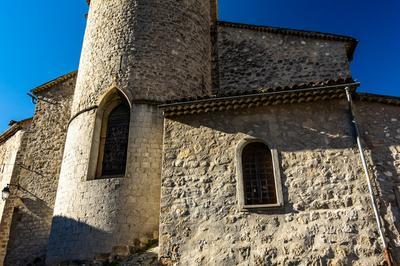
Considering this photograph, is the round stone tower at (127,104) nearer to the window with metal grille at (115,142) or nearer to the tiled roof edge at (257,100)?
the window with metal grille at (115,142)

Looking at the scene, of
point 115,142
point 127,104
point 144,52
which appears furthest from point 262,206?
point 144,52

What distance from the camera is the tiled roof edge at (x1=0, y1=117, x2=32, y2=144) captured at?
1402 centimetres

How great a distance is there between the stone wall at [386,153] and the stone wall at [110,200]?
5.12m

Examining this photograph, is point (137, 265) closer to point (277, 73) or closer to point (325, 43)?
point (277, 73)

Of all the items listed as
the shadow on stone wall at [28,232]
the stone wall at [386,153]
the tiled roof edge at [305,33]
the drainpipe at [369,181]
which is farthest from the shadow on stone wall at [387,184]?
the shadow on stone wall at [28,232]

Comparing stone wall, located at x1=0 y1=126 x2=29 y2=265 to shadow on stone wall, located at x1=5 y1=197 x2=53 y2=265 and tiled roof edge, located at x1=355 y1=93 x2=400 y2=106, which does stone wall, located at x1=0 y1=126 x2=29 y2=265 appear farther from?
tiled roof edge, located at x1=355 y1=93 x2=400 y2=106

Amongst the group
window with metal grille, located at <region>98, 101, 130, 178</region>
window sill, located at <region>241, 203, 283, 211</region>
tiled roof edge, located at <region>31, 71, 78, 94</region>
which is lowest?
window sill, located at <region>241, 203, 283, 211</region>

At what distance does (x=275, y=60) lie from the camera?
13.1 m

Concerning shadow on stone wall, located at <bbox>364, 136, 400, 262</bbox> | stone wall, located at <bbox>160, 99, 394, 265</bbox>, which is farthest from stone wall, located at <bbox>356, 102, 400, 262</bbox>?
stone wall, located at <bbox>160, 99, 394, 265</bbox>

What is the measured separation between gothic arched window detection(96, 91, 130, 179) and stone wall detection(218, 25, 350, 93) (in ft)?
12.9

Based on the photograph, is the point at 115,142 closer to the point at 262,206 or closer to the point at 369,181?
the point at 262,206

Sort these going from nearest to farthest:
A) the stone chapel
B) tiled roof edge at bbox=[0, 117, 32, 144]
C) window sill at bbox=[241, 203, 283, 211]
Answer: the stone chapel < window sill at bbox=[241, 203, 283, 211] < tiled roof edge at bbox=[0, 117, 32, 144]

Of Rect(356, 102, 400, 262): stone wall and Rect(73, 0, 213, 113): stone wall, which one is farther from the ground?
Rect(73, 0, 213, 113): stone wall

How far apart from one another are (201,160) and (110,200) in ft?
8.97
